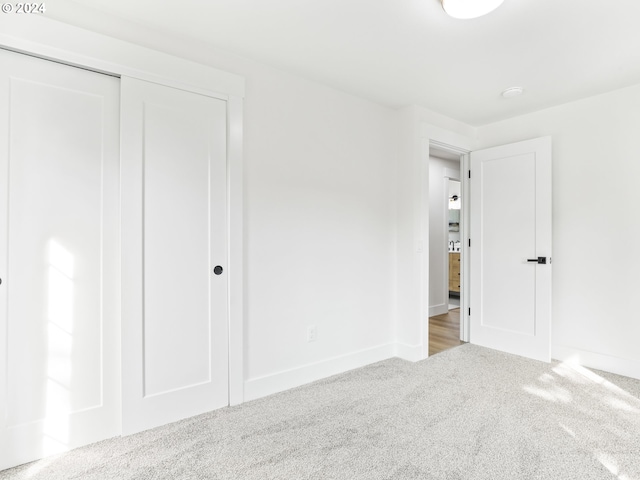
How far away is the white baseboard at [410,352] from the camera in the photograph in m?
3.30

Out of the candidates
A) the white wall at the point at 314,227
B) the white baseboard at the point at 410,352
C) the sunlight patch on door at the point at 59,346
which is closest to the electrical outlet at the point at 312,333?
the white wall at the point at 314,227

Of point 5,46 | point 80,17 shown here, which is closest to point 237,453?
point 5,46

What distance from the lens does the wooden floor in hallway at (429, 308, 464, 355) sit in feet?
12.3

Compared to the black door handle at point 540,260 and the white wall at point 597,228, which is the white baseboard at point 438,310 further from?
the black door handle at point 540,260

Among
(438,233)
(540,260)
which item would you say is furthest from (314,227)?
(438,233)

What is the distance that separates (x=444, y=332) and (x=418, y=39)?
3268mm

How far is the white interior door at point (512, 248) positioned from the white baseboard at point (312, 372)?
115cm

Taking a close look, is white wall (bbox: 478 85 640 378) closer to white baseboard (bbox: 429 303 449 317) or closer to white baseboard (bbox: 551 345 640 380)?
white baseboard (bbox: 551 345 640 380)

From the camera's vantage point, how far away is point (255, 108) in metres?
2.54

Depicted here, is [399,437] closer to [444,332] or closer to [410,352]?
[410,352]

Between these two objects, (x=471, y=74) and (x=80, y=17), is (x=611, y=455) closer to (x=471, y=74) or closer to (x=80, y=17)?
(x=471, y=74)

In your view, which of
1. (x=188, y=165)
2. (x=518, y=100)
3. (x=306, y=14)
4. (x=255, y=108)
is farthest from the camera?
(x=518, y=100)

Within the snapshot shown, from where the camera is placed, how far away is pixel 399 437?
6.63ft

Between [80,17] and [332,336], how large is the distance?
8.69 feet
